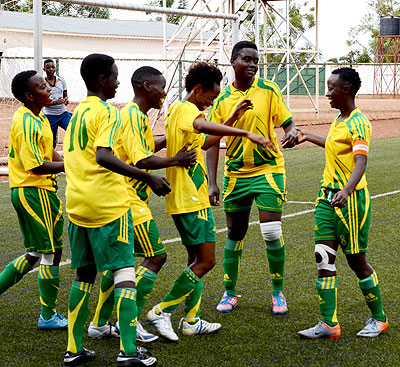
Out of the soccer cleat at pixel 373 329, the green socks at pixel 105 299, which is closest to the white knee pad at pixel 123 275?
the green socks at pixel 105 299

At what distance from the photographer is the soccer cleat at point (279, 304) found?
5473 millimetres

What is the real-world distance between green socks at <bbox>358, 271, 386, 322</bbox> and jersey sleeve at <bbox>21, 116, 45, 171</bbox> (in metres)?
2.41

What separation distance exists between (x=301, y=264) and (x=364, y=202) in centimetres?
221

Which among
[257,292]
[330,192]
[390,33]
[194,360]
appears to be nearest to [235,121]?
[330,192]

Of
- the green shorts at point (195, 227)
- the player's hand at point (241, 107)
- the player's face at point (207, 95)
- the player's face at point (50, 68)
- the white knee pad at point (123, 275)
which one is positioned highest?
the player's face at point (50, 68)

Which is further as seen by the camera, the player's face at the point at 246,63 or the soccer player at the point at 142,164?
the player's face at the point at 246,63

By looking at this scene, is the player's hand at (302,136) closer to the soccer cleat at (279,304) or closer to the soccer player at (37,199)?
the soccer cleat at (279,304)

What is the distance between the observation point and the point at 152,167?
4500 millimetres

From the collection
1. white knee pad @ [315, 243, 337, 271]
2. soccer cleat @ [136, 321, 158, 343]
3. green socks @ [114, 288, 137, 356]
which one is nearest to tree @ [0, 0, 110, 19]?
soccer cleat @ [136, 321, 158, 343]

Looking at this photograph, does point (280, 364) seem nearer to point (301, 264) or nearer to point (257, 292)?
point (257, 292)

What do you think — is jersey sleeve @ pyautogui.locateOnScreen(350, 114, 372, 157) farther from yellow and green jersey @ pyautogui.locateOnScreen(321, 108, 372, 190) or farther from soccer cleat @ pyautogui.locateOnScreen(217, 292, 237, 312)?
soccer cleat @ pyautogui.locateOnScreen(217, 292, 237, 312)

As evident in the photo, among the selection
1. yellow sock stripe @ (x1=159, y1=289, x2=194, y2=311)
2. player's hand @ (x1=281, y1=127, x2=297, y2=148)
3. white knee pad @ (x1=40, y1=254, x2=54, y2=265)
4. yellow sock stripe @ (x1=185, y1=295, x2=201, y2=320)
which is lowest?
yellow sock stripe @ (x1=185, y1=295, x2=201, y2=320)

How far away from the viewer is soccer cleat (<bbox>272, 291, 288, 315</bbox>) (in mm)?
5473

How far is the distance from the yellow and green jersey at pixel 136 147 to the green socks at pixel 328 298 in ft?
4.25
